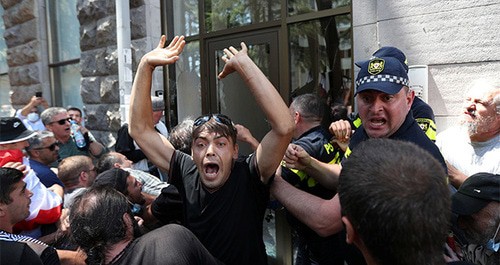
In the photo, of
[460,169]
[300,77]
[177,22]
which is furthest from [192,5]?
[460,169]

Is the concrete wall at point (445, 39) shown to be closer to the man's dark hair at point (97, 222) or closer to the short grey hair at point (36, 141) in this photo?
the man's dark hair at point (97, 222)

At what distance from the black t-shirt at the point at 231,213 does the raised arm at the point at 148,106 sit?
237 mm

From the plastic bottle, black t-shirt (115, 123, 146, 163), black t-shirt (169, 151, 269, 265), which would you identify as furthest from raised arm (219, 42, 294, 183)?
the plastic bottle

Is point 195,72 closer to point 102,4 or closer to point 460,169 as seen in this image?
point 102,4

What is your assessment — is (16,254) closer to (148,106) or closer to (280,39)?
(148,106)

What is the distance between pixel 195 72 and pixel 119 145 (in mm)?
1415

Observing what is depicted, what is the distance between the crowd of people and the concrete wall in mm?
169

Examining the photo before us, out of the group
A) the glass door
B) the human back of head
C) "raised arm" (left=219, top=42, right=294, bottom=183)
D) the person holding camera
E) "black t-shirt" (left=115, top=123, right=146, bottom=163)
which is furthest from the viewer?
the person holding camera

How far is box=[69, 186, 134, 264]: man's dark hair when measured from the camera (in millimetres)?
1795

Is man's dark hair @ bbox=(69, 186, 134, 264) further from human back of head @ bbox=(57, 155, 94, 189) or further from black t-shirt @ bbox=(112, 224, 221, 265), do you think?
human back of head @ bbox=(57, 155, 94, 189)

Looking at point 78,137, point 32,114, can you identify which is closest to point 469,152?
point 78,137

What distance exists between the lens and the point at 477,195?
188 cm

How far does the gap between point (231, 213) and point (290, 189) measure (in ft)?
1.13

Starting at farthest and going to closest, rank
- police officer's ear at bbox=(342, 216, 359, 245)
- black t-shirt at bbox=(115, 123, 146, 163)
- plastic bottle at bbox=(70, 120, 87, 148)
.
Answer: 1. plastic bottle at bbox=(70, 120, 87, 148)
2. black t-shirt at bbox=(115, 123, 146, 163)
3. police officer's ear at bbox=(342, 216, 359, 245)
